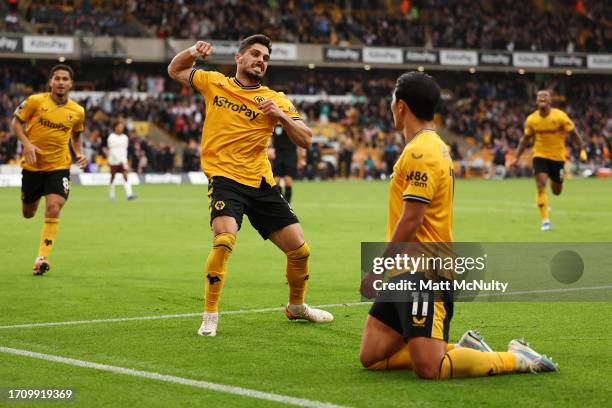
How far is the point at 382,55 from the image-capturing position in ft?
187

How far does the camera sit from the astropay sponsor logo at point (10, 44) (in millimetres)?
47594

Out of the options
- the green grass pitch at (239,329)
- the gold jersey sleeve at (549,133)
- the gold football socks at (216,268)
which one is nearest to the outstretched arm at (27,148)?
the green grass pitch at (239,329)

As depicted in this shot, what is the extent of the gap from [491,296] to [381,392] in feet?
14.8

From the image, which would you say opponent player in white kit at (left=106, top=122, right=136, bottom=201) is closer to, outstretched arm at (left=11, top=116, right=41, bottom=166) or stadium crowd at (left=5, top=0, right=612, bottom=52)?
outstretched arm at (left=11, top=116, right=41, bottom=166)

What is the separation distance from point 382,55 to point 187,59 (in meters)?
49.1

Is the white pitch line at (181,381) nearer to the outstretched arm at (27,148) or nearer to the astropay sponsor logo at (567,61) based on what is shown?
the outstretched arm at (27,148)

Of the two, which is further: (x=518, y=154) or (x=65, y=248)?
(x=518, y=154)

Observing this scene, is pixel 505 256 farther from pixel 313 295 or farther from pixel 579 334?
pixel 579 334

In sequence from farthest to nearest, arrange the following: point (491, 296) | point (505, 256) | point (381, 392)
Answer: point (505, 256) → point (491, 296) → point (381, 392)

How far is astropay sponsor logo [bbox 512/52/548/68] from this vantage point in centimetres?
6128

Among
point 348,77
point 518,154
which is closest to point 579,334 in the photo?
point 518,154

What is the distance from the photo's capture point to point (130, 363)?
7.02 m

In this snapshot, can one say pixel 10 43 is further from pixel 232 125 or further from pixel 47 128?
pixel 232 125
